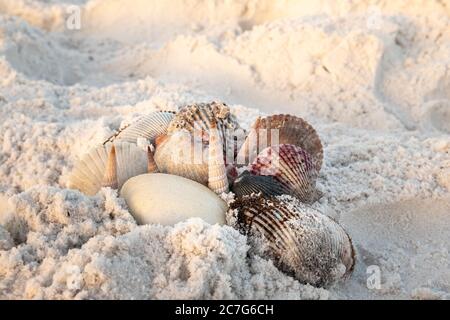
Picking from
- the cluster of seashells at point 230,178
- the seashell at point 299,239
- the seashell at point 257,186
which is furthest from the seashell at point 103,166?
the seashell at point 299,239

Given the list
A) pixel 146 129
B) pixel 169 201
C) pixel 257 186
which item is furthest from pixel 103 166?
pixel 257 186

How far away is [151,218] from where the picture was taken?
2.13 m

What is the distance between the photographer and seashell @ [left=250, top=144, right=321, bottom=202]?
2.44 metres

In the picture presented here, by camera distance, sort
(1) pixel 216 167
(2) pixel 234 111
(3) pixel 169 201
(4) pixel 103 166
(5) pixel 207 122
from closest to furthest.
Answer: (3) pixel 169 201
(1) pixel 216 167
(4) pixel 103 166
(5) pixel 207 122
(2) pixel 234 111

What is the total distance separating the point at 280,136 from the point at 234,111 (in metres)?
0.95

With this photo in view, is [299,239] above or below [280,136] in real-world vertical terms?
below

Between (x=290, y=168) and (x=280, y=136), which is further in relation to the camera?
(x=280, y=136)

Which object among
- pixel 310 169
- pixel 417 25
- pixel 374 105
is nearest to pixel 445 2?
pixel 417 25

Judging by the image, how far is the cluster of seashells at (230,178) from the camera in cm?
208

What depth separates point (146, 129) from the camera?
2723mm

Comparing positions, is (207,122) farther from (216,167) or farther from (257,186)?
(257,186)

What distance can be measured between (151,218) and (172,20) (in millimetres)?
3651

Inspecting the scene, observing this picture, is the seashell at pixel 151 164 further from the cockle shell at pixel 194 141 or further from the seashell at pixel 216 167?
the seashell at pixel 216 167
